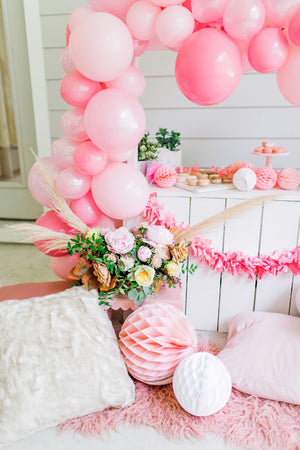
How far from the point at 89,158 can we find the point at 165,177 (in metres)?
0.38

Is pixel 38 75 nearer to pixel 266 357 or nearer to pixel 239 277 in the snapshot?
pixel 239 277

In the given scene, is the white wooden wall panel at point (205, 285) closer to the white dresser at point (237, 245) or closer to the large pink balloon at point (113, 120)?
the white dresser at point (237, 245)

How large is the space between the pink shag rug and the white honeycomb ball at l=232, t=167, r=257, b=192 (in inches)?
30.9

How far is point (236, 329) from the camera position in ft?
4.98

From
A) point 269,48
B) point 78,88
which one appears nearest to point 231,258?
point 269,48

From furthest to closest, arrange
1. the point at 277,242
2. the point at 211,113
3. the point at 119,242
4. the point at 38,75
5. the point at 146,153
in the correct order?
the point at 38,75
the point at 211,113
the point at 146,153
the point at 277,242
the point at 119,242

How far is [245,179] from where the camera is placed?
1.50m

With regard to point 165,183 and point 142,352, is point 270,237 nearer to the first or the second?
point 165,183

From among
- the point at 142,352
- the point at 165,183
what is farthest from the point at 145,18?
the point at 142,352

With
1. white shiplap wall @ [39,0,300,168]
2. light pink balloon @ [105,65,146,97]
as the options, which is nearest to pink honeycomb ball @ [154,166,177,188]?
light pink balloon @ [105,65,146,97]

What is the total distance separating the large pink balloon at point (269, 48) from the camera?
120 cm

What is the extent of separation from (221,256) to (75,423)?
829 mm

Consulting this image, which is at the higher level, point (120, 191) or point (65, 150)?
point (65, 150)

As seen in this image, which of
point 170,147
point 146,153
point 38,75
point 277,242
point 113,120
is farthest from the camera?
point 38,75
